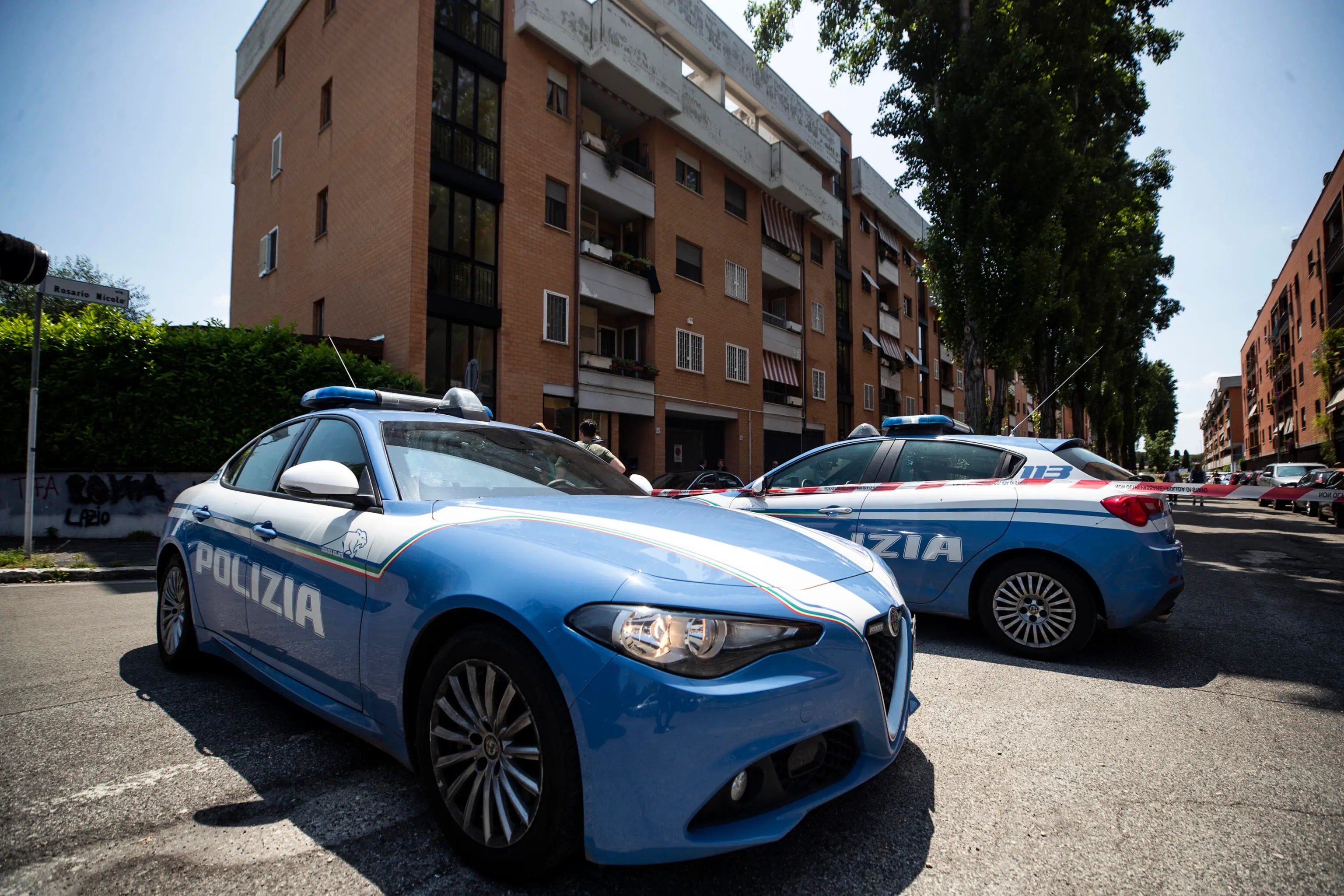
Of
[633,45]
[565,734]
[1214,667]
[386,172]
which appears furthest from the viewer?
[633,45]

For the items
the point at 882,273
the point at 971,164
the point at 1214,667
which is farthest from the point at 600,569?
the point at 882,273

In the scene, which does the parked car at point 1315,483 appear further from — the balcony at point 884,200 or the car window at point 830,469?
the car window at point 830,469

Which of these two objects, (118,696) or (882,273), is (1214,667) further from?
(882,273)

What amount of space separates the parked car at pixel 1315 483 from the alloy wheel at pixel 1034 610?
64.9ft

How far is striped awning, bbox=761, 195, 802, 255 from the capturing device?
26.2 meters

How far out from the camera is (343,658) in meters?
2.40

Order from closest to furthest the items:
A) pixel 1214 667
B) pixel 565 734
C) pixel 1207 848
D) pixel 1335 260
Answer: pixel 565 734, pixel 1207 848, pixel 1214 667, pixel 1335 260

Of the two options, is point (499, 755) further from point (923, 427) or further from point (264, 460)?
point (923, 427)

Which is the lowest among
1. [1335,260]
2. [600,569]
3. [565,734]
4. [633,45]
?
[565,734]

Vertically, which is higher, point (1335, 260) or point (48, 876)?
point (1335, 260)

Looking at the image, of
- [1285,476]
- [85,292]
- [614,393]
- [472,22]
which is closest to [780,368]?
[614,393]

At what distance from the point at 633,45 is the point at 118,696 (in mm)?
19970

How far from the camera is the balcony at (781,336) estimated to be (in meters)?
26.1

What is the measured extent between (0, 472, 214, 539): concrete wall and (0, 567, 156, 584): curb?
257 cm
